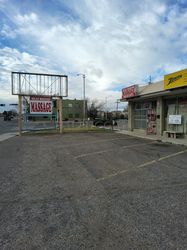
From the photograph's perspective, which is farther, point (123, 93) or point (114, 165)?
point (123, 93)

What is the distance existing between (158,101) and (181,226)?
44.8 feet

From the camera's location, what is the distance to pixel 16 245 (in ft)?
8.11

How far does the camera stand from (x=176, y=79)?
11953 millimetres

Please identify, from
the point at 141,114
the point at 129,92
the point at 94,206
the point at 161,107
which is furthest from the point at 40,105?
the point at 94,206

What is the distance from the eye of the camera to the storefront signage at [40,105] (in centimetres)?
1703

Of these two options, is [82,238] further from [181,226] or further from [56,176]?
[56,176]

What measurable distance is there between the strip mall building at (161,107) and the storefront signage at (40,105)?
736 centimetres

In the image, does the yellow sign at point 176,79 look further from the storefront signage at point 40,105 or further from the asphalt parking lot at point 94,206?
the storefront signage at point 40,105

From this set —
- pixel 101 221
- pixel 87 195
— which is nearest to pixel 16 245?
pixel 101 221

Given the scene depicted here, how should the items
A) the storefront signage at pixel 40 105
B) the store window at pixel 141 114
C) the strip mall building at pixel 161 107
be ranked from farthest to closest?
the store window at pixel 141 114
the storefront signage at pixel 40 105
the strip mall building at pixel 161 107

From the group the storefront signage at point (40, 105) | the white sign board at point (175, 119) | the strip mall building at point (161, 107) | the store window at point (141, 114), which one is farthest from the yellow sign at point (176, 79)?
the storefront signage at point (40, 105)

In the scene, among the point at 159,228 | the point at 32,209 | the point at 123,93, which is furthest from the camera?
the point at 123,93

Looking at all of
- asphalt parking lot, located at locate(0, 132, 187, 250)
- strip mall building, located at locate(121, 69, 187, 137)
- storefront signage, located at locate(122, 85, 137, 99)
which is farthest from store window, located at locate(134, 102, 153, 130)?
asphalt parking lot, located at locate(0, 132, 187, 250)

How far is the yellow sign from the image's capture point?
11342mm
